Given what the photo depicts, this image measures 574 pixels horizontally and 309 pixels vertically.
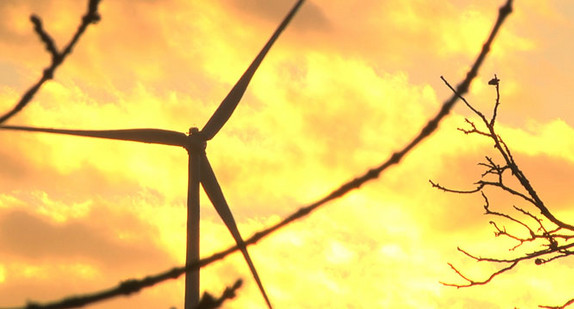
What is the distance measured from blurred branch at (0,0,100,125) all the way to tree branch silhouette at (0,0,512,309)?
2.83 ft

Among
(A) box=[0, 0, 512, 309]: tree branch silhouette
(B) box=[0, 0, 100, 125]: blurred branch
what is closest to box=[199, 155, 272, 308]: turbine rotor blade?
(B) box=[0, 0, 100, 125]: blurred branch

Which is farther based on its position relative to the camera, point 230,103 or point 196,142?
point 196,142

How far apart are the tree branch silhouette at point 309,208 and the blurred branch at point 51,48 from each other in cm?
86

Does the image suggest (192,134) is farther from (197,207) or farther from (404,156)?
(404,156)

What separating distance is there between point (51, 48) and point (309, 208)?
1.23 meters

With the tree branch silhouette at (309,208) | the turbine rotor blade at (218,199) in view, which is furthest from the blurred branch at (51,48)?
the turbine rotor blade at (218,199)

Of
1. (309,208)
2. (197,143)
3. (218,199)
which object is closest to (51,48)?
(309,208)

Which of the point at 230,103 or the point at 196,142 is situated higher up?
the point at 230,103

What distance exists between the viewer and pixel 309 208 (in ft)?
9.09

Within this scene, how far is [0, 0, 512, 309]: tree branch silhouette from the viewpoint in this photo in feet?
8.68

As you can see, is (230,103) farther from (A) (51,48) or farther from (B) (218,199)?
(A) (51,48)

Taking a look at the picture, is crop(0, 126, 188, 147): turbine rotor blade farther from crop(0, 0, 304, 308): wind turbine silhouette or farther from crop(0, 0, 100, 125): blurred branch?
crop(0, 0, 100, 125): blurred branch

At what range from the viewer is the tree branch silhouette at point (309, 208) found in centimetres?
264

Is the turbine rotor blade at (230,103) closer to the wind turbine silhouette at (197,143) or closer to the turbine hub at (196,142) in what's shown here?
the wind turbine silhouette at (197,143)
